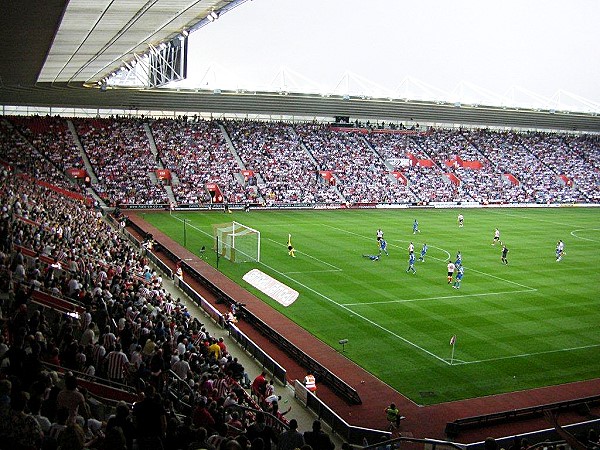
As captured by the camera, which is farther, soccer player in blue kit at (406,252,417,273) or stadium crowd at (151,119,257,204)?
stadium crowd at (151,119,257,204)

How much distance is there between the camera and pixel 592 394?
68.3 ft

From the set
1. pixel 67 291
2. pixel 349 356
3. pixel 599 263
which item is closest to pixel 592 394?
pixel 349 356

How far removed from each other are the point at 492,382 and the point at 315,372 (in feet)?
19.2

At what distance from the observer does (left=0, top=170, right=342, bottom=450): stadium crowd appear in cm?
798

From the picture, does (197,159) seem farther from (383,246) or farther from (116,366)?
(116,366)

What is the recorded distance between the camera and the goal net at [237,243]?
126 ft

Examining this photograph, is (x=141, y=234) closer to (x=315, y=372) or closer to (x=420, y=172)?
(x=315, y=372)

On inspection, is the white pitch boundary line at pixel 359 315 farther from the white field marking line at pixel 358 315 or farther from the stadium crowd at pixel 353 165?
the stadium crowd at pixel 353 165

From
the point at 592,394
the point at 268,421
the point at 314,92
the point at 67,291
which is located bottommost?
the point at 592,394

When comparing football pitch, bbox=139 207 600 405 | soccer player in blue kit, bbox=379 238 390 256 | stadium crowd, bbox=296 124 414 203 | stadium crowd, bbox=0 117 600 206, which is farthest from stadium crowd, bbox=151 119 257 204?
soccer player in blue kit, bbox=379 238 390 256

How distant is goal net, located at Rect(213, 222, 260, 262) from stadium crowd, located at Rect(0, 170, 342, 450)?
10638 mm

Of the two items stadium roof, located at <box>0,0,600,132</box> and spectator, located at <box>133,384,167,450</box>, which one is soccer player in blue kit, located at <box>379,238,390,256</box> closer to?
stadium roof, located at <box>0,0,600,132</box>

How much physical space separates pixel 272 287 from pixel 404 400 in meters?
12.9

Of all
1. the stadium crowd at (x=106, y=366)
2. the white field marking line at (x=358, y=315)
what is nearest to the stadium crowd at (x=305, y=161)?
the white field marking line at (x=358, y=315)
